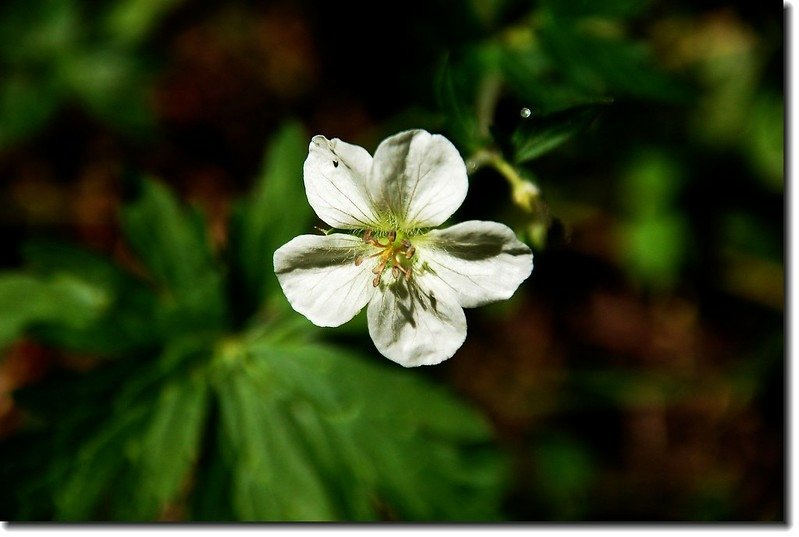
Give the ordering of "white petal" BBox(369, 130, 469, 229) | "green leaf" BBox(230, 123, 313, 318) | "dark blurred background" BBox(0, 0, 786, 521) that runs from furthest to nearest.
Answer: "dark blurred background" BBox(0, 0, 786, 521)
"green leaf" BBox(230, 123, 313, 318)
"white petal" BBox(369, 130, 469, 229)

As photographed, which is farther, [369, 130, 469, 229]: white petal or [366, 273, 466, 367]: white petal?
[366, 273, 466, 367]: white petal

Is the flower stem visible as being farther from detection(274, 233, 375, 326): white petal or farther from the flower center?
detection(274, 233, 375, 326): white petal

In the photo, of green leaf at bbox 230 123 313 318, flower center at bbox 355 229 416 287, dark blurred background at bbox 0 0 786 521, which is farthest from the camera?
dark blurred background at bbox 0 0 786 521

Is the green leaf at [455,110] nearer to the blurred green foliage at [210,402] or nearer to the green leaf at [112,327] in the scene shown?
the blurred green foliage at [210,402]

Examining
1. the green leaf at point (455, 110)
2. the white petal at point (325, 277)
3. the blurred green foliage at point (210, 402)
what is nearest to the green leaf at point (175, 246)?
the blurred green foliage at point (210, 402)

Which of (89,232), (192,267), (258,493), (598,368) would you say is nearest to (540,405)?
(598,368)

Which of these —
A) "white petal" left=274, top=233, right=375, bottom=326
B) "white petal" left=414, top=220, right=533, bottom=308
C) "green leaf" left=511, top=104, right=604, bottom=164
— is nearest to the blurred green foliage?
"white petal" left=274, top=233, right=375, bottom=326

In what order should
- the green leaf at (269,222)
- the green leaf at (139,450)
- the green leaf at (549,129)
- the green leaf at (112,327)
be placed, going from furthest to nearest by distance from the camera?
the green leaf at (269,222) < the green leaf at (112,327) < the green leaf at (139,450) < the green leaf at (549,129)
